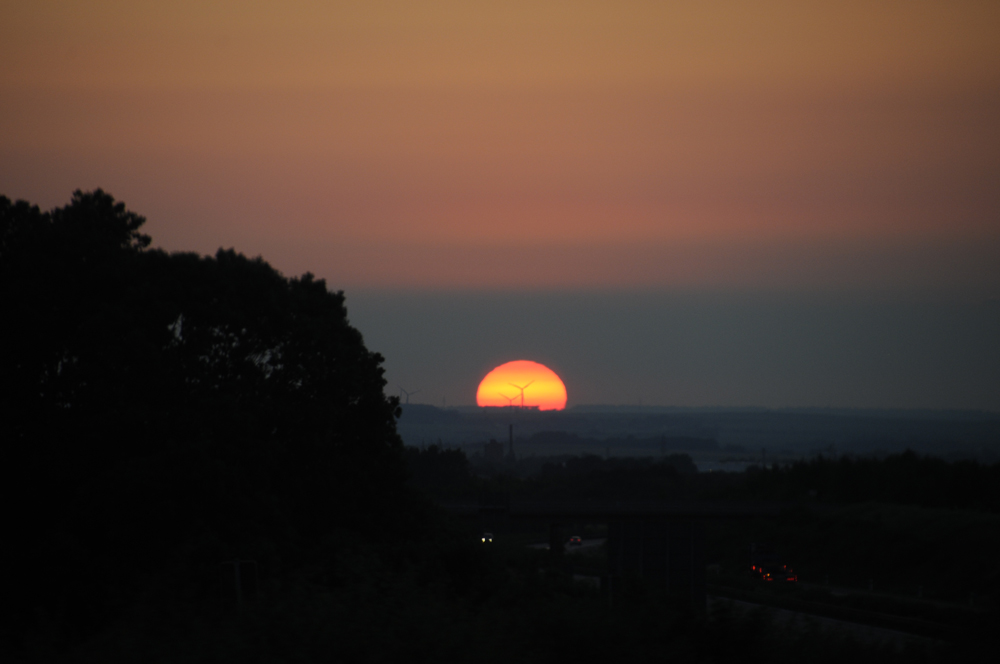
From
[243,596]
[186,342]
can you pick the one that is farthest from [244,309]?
[243,596]

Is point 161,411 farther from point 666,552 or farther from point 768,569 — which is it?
point 768,569

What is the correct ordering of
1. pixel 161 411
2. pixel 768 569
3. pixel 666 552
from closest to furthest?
pixel 666 552 < pixel 161 411 < pixel 768 569

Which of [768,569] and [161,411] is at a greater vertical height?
[161,411]

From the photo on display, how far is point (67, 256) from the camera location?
27.3 metres

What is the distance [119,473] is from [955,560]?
4086cm

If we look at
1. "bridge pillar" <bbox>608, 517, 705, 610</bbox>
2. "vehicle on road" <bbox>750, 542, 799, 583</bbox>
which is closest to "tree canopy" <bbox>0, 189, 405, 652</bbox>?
"bridge pillar" <bbox>608, 517, 705, 610</bbox>

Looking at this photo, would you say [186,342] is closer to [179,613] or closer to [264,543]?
[264,543]

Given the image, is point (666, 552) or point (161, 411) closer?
point (666, 552)

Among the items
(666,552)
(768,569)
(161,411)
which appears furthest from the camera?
(768,569)

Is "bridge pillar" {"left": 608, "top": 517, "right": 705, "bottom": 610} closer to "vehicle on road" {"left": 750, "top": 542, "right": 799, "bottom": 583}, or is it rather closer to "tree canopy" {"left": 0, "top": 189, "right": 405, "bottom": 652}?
"tree canopy" {"left": 0, "top": 189, "right": 405, "bottom": 652}

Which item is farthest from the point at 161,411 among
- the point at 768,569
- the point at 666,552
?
the point at 768,569

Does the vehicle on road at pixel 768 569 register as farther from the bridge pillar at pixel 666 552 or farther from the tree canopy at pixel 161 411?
the bridge pillar at pixel 666 552

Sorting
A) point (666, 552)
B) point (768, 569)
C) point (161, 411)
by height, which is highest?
point (161, 411)

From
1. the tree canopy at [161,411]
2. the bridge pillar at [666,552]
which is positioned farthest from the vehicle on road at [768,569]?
the bridge pillar at [666,552]
